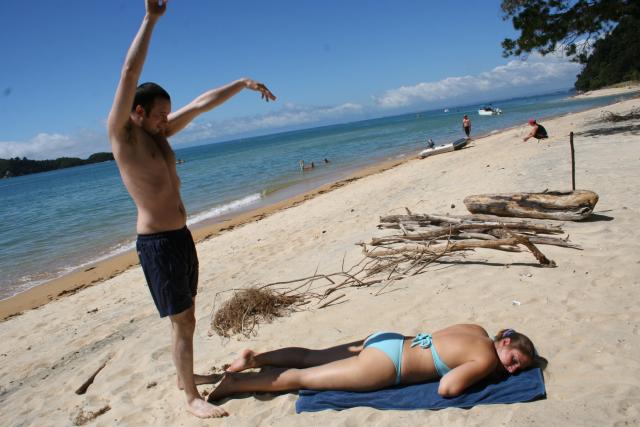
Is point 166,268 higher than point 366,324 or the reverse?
higher

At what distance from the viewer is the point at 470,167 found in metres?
13.5

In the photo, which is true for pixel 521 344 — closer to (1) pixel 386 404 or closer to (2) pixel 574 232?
(1) pixel 386 404

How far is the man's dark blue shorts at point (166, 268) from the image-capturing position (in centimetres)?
295

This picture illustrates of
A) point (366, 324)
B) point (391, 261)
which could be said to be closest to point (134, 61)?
point (366, 324)

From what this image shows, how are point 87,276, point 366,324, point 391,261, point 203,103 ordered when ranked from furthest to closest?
point 87,276 → point 391,261 → point 366,324 → point 203,103

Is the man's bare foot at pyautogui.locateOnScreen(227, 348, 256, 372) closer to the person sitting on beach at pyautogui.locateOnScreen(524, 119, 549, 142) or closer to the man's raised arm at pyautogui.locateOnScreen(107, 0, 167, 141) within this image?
the man's raised arm at pyautogui.locateOnScreen(107, 0, 167, 141)

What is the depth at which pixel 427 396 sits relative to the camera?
2920mm

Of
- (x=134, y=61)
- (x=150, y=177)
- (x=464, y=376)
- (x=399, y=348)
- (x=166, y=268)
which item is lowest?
(x=464, y=376)

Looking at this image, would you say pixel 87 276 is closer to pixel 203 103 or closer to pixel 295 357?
pixel 295 357

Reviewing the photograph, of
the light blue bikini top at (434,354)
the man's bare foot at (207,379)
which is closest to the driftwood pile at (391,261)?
the man's bare foot at (207,379)

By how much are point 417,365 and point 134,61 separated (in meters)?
2.64

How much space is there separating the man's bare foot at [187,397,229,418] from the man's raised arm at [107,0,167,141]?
6.79ft

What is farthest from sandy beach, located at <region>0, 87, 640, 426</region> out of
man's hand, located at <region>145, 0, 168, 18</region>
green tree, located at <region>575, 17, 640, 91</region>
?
green tree, located at <region>575, 17, 640, 91</region>

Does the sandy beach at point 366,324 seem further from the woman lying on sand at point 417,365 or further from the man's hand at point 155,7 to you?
the man's hand at point 155,7
